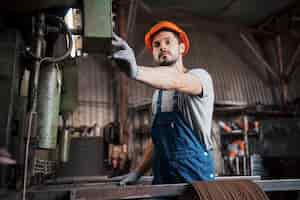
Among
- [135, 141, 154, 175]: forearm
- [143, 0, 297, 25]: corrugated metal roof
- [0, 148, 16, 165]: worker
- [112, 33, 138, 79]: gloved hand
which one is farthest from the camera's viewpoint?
[143, 0, 297, 25]: corrugated metal roof

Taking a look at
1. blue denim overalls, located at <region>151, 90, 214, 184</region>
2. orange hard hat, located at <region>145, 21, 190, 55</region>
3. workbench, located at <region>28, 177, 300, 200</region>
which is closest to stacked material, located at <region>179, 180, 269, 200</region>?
workbench, located at <region>28, 177, 300, 200</region>

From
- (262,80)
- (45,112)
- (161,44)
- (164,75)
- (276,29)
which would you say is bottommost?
(45,112)

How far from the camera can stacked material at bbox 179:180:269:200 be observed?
2.83 ft

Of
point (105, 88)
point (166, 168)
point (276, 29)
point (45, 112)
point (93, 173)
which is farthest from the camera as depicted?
point (276, 29)

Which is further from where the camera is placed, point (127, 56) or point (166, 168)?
point (166, 168)

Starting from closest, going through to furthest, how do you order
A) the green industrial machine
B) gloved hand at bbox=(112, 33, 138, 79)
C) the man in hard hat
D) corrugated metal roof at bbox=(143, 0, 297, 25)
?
gloved hand at bbox=(112, 33, 138, 79) < the green industrial machine < the man in hard hat < corrugated metal roof at bbox=(143, 0, 297, 25)

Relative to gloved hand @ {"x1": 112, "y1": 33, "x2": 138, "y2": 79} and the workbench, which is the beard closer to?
gloved hand @ {"x1": 112, "y1": 33, "x2": 138, "y2": 79}

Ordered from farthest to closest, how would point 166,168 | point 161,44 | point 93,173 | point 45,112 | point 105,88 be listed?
point 105,88, point 93,173, point 161,44, point 166,168, point 45,112

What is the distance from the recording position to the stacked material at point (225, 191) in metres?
0.86

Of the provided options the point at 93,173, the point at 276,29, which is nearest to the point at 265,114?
the point at 276,29

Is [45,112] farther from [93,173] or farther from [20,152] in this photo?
[93,173]

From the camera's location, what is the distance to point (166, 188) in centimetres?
88

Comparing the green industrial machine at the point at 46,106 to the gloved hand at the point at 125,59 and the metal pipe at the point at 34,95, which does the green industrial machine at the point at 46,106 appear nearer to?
the metal pipe at the point at 34,95

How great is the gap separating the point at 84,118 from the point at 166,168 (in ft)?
12.2
